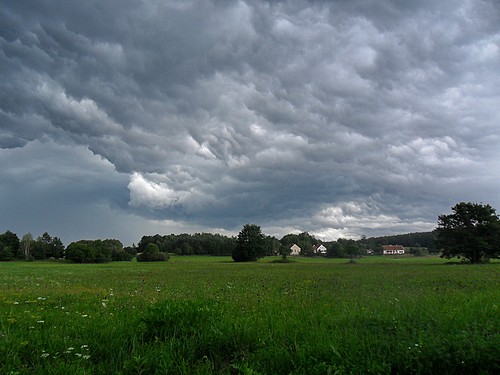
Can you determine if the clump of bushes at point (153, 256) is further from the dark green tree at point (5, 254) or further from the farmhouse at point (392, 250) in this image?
the farmhouse at point (392, 250)

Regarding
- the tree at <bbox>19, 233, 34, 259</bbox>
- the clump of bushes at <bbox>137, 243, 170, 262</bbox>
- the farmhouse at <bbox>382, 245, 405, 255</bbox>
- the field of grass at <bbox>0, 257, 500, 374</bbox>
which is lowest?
the farmhouse at <bbox>382, 245, 405, 255</bbox>

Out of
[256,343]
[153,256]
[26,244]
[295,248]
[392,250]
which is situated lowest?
[392,250]

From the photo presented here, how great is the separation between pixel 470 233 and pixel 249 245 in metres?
69.5

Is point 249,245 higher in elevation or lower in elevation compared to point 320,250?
higher

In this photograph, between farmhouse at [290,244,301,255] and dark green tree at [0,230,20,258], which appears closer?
dark green tree at [0,230,20,258]

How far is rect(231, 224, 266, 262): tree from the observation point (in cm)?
12350

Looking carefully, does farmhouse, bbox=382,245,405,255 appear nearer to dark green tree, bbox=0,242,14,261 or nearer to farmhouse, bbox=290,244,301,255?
farmhouse, bbox=290,244,301,255

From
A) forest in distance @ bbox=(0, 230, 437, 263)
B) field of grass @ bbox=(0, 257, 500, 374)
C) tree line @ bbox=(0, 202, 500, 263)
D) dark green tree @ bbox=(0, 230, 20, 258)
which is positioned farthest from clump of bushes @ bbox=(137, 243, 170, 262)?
field of grass @ bbox=(0, 257, 500, 374)

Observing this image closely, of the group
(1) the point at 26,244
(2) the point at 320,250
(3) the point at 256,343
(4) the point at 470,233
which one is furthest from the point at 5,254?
(3) the point at 256,343

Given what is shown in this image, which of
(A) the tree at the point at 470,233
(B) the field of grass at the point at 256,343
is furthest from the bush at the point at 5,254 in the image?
(B) the field of grass at the point at 256,343

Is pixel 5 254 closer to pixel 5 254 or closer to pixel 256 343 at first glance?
pixel 5 254

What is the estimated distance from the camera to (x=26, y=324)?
7.32m

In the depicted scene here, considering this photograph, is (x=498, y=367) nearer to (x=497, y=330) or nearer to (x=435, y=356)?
(x=435, y=356)

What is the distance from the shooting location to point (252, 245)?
124188 mm
